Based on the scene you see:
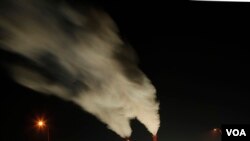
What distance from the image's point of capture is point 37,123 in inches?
694

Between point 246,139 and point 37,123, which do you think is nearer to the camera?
point 246,139

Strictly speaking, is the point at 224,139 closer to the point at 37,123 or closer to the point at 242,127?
the point at 242,127

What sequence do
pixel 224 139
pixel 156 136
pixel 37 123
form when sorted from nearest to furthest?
1. pixel 224 139
2. pixel 37 123
3. pixel 156 136

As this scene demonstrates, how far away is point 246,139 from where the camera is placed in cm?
670

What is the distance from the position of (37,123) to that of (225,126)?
1316 cm

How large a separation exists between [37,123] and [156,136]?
9.83 meters

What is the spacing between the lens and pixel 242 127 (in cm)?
677

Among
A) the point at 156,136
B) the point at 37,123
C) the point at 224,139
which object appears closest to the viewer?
the point at 224,139

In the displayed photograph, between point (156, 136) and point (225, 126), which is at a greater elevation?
point (156, 136)

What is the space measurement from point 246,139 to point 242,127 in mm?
265

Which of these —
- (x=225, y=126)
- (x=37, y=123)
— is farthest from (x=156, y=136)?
(x=225, y=126)

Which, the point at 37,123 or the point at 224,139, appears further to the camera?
the point at 37,123

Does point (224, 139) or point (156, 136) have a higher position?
point (156, 136)

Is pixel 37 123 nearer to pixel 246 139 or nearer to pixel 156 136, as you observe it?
pixel 156 136
